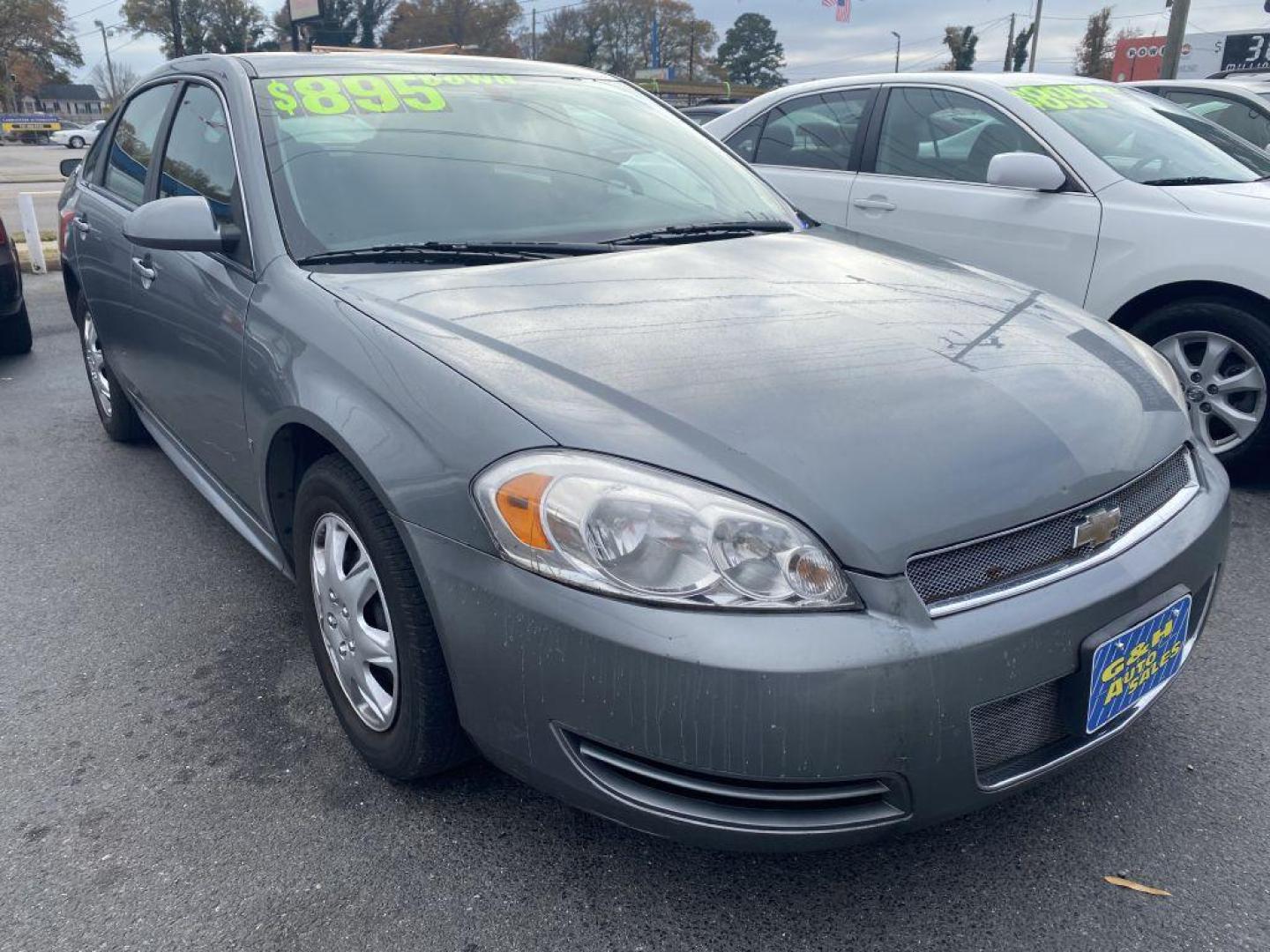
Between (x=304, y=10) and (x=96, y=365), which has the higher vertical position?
(x=304, y=10)

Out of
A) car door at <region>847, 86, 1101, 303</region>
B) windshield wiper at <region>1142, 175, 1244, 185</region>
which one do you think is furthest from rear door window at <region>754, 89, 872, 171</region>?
windshield wiper at <region>1142, 175, 1244, 185</region>

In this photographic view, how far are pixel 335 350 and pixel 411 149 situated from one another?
82cm

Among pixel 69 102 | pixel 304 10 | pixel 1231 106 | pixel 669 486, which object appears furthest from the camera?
pixel 69 102

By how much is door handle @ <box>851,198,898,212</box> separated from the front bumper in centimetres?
334

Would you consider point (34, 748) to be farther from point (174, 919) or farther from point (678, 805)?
point (678, 805)

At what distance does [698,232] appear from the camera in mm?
2801

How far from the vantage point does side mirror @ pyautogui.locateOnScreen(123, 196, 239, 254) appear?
246 centimetres

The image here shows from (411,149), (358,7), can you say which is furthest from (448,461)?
(358,7)

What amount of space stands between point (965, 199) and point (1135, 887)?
3309 millimetres

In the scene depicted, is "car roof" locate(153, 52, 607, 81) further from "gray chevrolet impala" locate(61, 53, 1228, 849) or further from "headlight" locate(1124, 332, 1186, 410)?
"headlight" locate(1124, 332, 1186, 410)

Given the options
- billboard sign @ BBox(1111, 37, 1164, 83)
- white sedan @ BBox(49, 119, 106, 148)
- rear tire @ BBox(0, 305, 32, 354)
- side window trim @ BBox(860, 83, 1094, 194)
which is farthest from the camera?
white sedan @ BBox(49, 119, 106, 148)

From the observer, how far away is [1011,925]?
178 centimetres

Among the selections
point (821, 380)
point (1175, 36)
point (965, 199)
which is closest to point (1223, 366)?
point (965, 199)

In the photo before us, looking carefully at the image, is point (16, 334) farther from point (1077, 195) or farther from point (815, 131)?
point (1077, 195)
